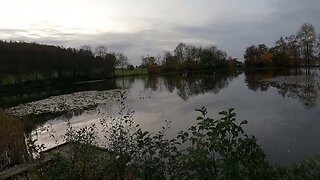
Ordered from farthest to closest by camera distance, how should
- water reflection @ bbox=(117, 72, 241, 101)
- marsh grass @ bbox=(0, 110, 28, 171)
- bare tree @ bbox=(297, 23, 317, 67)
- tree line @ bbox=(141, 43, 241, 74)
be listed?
tree line @ bbox=(141, 43, 241, 74)
bare tree @ bbox=(297, 23, 317, 67)
water reflection @ bbox=(117, 72, 241, 101)
marsh grass @ bbox=(0, 110, 28, 171)

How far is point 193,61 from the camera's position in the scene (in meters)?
111

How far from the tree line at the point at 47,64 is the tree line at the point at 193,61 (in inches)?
906

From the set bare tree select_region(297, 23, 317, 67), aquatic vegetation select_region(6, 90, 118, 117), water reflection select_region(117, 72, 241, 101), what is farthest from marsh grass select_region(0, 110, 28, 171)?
bare tree select_region(297, 23, 317, 67)

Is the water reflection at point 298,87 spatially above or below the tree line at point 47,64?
below

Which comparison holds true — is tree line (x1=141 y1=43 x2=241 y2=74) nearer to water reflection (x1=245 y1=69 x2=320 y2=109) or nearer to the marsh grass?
water reflection (x1=245 y1=69 x2=320 y2=109)

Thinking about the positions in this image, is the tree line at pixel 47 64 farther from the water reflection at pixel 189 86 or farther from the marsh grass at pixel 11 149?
the marsh grass at pixel 11 149

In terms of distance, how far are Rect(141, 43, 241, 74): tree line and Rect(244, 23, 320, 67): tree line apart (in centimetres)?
786

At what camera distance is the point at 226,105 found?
81.8ft

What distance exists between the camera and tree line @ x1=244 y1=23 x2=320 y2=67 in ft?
258

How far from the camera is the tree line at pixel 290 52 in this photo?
78750 millimetres

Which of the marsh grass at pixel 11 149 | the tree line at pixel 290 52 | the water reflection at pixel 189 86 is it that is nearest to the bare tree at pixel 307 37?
the tree line at pixel 290 52

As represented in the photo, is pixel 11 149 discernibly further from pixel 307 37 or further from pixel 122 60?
pixel 122 60

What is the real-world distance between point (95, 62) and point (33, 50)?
1826cm

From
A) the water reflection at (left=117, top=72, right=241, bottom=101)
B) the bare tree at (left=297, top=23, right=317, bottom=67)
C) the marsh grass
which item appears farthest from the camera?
the bare tree at (left=297, top=23, right=317, bottom=67)
